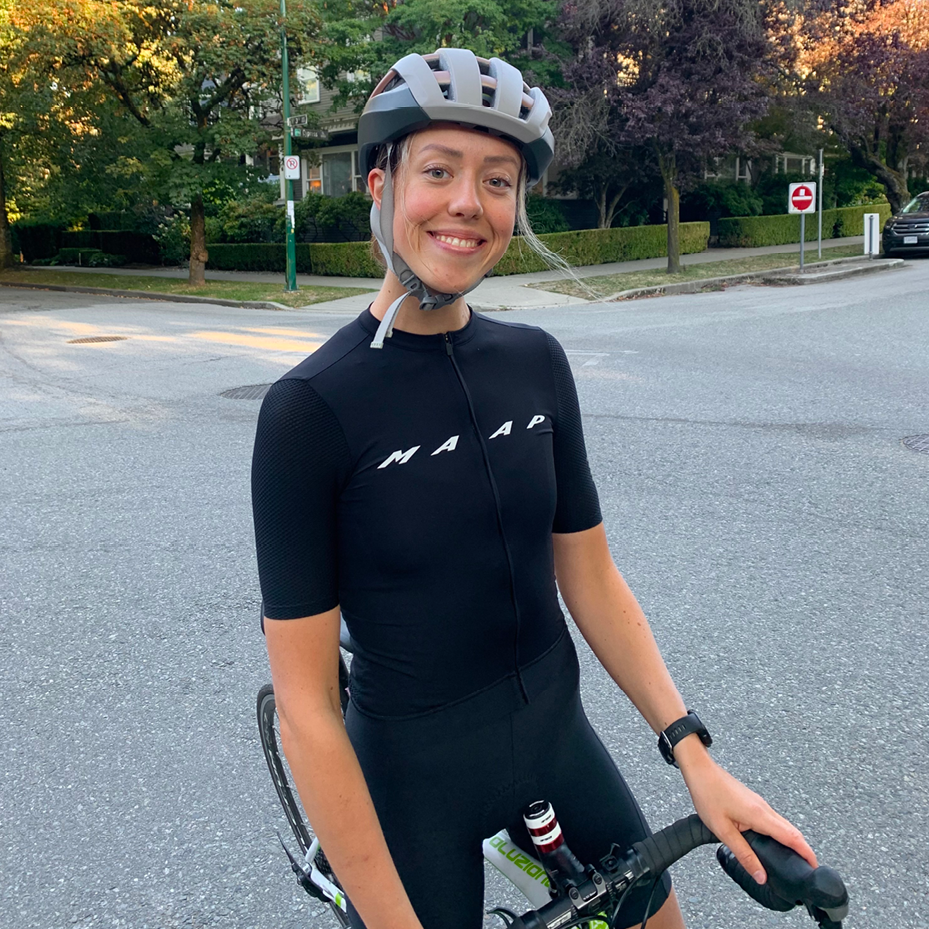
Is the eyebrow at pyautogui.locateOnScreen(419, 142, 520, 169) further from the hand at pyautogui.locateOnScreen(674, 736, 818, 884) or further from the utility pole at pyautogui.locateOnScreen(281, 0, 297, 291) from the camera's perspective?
the utility pole at pyautogui.locateOnScreen(281, 0, 297, 291)

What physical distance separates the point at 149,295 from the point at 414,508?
24.2 metres

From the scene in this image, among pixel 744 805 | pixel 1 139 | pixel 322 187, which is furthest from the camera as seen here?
pixel 322 187

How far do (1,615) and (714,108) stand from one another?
20536 mm

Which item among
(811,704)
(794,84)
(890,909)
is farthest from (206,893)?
(794,84)

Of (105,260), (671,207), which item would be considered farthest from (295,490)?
(105,260)

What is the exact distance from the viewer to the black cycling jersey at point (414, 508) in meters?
1.56

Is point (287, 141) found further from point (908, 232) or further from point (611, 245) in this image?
point (908, 232)

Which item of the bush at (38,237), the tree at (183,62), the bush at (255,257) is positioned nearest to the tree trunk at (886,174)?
the bush at (255,257)

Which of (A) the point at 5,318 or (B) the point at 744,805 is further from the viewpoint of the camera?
(A) the point at 5,318

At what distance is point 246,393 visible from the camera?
10.0 m

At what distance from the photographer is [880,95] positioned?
87.7 feet

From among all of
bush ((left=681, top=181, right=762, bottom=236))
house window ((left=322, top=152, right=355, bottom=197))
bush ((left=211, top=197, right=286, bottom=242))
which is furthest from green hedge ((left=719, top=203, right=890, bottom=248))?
bush ((left=211, top=197, right=286, bottom=242))

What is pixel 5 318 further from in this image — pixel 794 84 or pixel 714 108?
pixel 794 84

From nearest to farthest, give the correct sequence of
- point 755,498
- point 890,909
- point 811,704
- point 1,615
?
point 890,909 < point 811,704 < point 1,615 < point 755,498
